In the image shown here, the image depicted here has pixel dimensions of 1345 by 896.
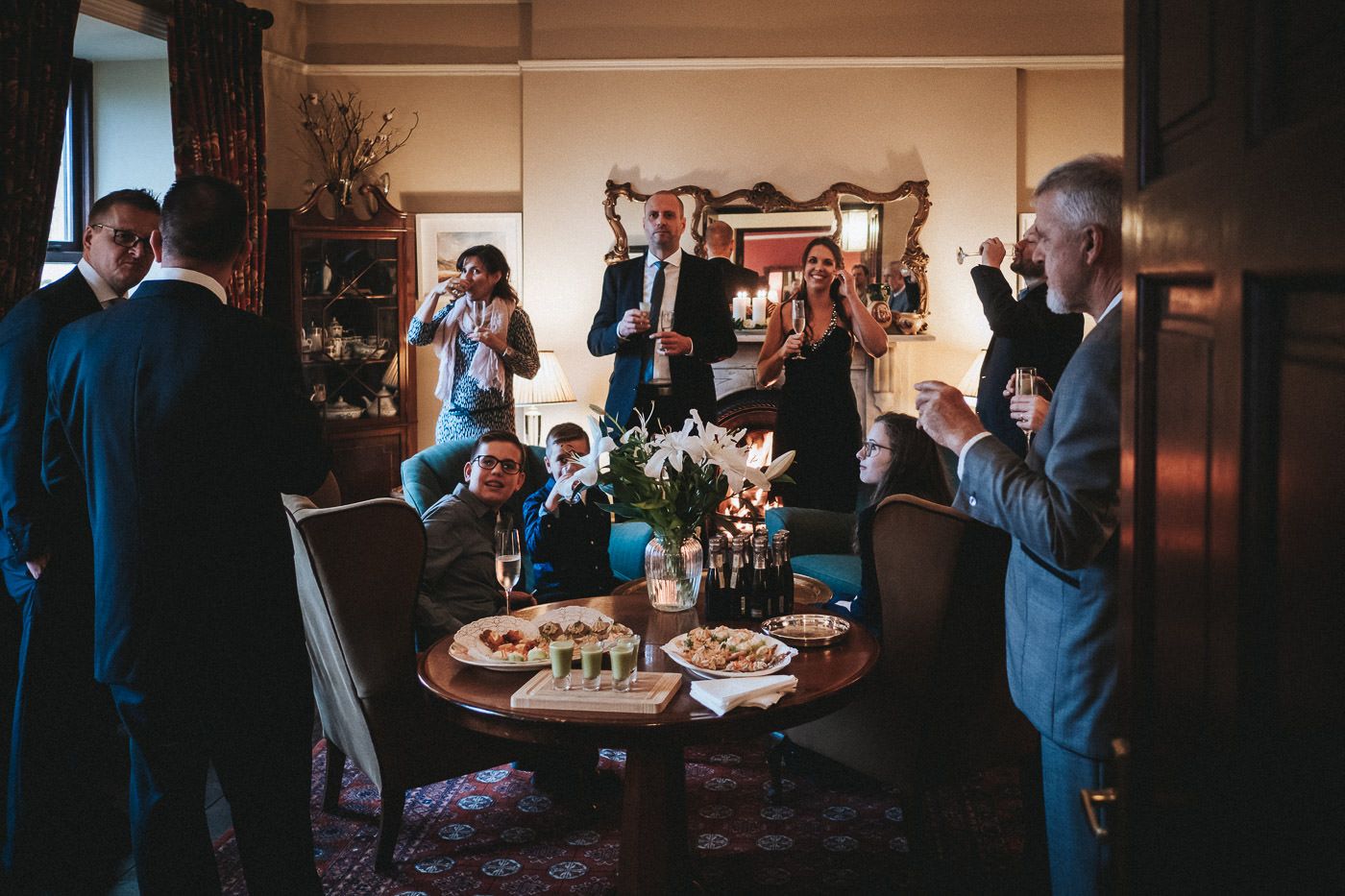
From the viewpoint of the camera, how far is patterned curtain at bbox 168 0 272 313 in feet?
15.5

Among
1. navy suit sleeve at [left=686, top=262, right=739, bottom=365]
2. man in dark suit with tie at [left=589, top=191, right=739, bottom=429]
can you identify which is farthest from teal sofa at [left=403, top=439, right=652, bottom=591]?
navy suit sleeve at [left=686, top=262, right=739, bottom=365]

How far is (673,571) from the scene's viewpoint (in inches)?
107

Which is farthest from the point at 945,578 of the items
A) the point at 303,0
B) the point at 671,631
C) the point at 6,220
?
the point at 303,0

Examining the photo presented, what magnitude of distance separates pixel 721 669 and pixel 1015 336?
1766 millimetres

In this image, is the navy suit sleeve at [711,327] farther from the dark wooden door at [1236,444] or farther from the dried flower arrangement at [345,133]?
the dark wooden door at [1236,444]

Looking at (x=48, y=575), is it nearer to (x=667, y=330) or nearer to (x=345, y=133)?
(x=667, y=330)

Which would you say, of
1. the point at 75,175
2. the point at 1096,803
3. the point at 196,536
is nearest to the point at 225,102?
the point at 75,175

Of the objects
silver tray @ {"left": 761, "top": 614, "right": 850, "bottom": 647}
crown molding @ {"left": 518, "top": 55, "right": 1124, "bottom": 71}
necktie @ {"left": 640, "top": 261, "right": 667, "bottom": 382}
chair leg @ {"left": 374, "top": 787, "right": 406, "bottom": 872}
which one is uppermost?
crown molding @ {"left": 518, "top": 55, "right": 1124, "bottom": 71}

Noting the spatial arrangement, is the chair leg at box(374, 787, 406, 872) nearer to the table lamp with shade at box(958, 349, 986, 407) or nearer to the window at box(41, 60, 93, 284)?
the window at box(41, 60, 93, 284)

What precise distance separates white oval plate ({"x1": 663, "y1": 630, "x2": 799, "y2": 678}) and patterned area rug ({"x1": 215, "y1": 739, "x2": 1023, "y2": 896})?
2.10 ft

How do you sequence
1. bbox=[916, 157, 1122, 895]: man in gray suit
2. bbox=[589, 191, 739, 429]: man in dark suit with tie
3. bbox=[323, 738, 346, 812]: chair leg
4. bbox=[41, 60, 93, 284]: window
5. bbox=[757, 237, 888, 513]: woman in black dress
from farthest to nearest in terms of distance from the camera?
bbox=[41, 60, 93, 284]: window < bbox=[757, 237, 888, 513]: woman in black dress < bbox=[589, 191, 739, 429]: man in dark suit with tie < bbox=[323, 738, 346, 812]: chair leg < bbox=[916, 157, 1122, 895]: man in gray suit

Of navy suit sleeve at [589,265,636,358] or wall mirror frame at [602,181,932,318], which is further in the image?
wall mirror frame at [602,181,932,318]

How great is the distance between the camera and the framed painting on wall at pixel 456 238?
20.6 ft

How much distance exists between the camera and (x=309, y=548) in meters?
2.40
